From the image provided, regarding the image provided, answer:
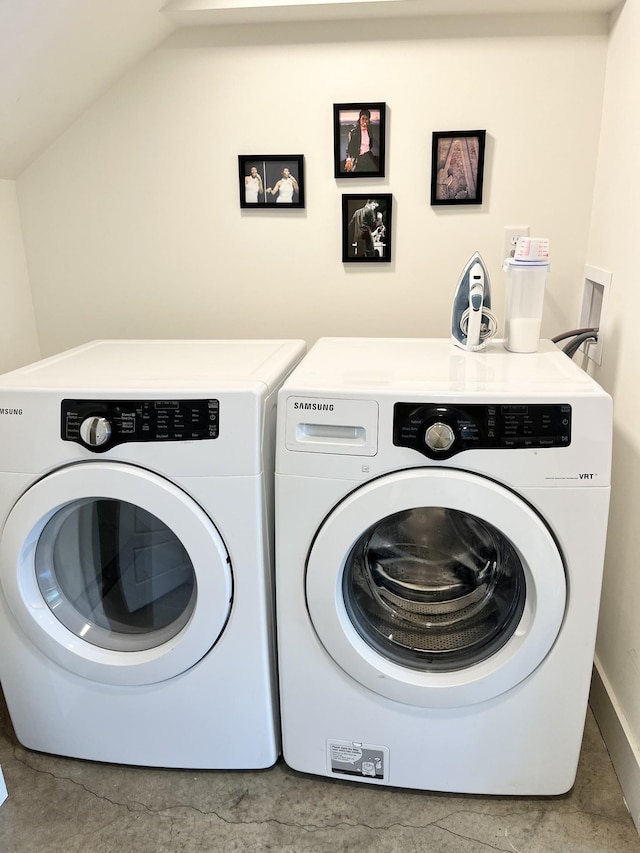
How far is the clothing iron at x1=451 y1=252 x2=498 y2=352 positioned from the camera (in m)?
1.42

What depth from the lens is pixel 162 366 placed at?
1.42 m

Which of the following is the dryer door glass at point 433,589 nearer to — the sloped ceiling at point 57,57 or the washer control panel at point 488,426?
the washer control panel at point 488,426

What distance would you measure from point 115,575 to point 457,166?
1.34m

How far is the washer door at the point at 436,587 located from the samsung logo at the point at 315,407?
0.54 feet

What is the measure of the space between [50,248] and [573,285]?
1.51m

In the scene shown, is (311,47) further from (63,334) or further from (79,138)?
(63,334)

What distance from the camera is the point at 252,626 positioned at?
4.30 feet

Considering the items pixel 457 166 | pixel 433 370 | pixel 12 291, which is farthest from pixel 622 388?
pixel 12 291

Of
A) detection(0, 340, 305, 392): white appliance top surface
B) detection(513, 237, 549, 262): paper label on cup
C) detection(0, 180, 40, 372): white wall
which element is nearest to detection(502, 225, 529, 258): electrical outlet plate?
detection(513, 237, 549, 262): paper label on cup

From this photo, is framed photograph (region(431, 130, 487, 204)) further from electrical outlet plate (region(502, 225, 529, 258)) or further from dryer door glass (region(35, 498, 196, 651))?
dryer door glass (region(35, 498, 196, 651))

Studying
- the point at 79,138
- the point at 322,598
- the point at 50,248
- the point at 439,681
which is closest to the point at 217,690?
the point at 322,598

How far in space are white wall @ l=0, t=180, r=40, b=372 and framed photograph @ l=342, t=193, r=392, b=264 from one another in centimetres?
95

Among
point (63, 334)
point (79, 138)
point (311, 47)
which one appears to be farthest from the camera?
point (63, 334)

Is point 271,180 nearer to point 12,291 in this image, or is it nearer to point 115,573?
point 12,291
